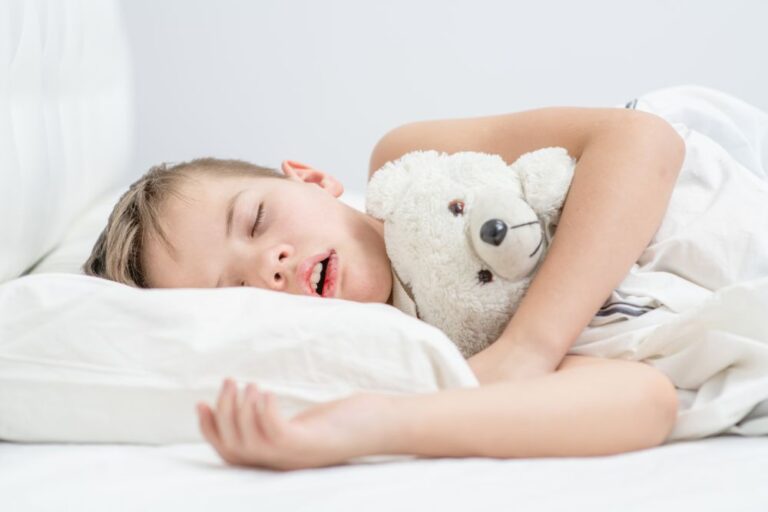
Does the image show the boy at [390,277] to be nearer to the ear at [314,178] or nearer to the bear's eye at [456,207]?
the ear at [314,178]

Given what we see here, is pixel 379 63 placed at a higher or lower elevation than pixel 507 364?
higher

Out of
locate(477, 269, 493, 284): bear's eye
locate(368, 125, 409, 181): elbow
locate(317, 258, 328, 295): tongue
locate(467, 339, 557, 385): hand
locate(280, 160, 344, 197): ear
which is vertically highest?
locate(368, 125, 409, 181): elbow

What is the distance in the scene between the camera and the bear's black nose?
0.99m

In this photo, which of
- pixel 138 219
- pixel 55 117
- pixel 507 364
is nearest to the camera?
pixel 507 364

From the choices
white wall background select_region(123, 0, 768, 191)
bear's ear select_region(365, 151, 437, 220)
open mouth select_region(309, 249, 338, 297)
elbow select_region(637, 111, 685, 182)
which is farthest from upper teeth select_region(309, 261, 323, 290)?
white wall background select_region(123, 0, 768, 191)

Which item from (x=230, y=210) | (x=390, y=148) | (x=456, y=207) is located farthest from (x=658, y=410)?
(x=390, y=148)

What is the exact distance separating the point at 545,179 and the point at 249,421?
1.72ft

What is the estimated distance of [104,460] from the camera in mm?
797

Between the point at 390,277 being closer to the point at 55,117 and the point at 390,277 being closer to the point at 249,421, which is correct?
the point at 249,421

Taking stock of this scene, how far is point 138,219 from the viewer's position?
1.21 m

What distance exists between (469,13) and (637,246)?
A: 5.13 feet

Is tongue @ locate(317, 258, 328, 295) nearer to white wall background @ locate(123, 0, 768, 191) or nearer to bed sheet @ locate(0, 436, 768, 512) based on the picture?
bed sheet @ locate(0, 436, 768, 512)

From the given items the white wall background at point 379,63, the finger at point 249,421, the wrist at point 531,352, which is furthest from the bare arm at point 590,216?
the white wall background at point 379,63

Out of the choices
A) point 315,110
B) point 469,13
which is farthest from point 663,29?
point 315,110
